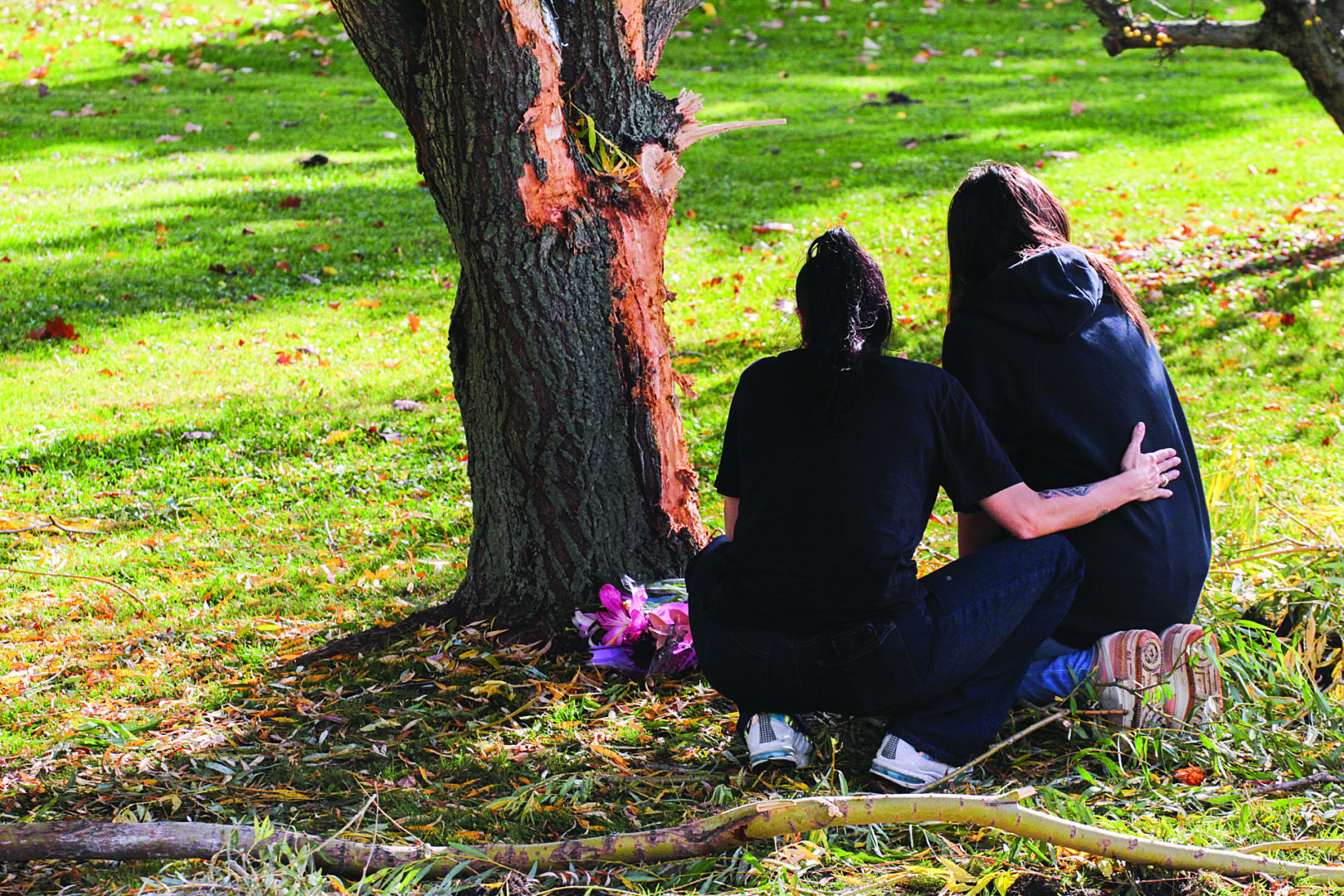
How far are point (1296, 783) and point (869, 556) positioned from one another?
1.19 m

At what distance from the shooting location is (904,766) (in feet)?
9.57

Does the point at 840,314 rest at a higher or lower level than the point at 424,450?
higher

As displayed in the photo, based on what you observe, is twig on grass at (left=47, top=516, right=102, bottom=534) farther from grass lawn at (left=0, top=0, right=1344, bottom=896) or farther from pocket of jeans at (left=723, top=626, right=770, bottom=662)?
pocket of jeans at (left=723, top=626, right=770, bottom=662)

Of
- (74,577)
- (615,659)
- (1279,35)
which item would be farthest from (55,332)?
(1279,35)

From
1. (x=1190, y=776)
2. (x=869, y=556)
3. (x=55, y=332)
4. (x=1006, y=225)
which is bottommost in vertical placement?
(x=1190, y=776)

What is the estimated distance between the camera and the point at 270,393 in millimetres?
6516

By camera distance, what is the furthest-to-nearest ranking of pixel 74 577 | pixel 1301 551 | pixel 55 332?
1. pixel 55 332
2. pixel 74 577
3. pixel 1301 551

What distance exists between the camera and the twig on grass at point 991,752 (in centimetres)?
292

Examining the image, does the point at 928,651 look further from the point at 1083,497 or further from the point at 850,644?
the point at 1083,497

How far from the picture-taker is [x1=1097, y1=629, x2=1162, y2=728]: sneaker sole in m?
3.10

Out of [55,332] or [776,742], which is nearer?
[776,742]

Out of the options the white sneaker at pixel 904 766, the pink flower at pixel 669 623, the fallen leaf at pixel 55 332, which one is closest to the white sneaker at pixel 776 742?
the white sneaker at pixel 904 766

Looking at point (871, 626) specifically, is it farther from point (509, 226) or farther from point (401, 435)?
point (401, 435)

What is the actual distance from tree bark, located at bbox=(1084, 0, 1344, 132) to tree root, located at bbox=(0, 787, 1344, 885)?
666cm
